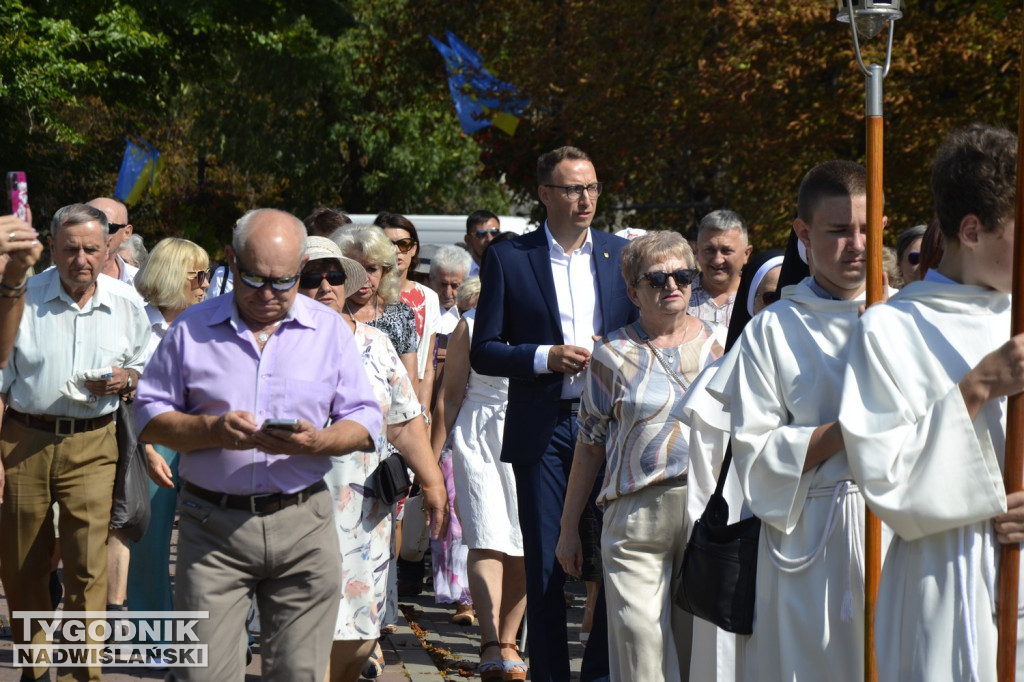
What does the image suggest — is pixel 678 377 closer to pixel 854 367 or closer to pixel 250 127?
pixel 854 367

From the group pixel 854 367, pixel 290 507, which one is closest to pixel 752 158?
pixel 290 507

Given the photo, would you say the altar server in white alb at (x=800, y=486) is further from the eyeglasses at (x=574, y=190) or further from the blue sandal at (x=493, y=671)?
the blue sandal at (x=493, y=671)

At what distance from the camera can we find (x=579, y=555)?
593 centimetres

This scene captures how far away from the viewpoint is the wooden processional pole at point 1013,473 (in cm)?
311

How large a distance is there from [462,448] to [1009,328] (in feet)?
16.5

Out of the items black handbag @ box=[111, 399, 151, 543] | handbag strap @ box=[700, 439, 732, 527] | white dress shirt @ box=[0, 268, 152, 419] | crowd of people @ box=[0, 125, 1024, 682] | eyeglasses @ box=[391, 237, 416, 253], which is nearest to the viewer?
crowd of people @ box=[0, 125, 1024, 682]

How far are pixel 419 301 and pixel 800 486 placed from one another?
526cm

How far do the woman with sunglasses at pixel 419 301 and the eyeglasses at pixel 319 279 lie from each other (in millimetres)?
2203

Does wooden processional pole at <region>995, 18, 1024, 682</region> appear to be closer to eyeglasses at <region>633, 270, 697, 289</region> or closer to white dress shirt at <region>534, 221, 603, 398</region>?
eyeglasses at <region>633, 270, 697, 289</region>

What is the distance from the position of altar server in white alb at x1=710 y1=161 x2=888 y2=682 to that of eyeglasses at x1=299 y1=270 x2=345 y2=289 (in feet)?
8.23

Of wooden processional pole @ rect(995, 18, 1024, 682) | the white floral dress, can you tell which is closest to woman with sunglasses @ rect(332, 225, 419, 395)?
the white floral dress

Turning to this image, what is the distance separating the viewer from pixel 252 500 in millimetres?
4988

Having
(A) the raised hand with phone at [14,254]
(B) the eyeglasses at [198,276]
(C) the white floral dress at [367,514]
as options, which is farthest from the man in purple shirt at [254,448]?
(B) the eyeglasses at [198,276]

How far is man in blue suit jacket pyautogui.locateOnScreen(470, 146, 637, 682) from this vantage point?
20.9 ft
